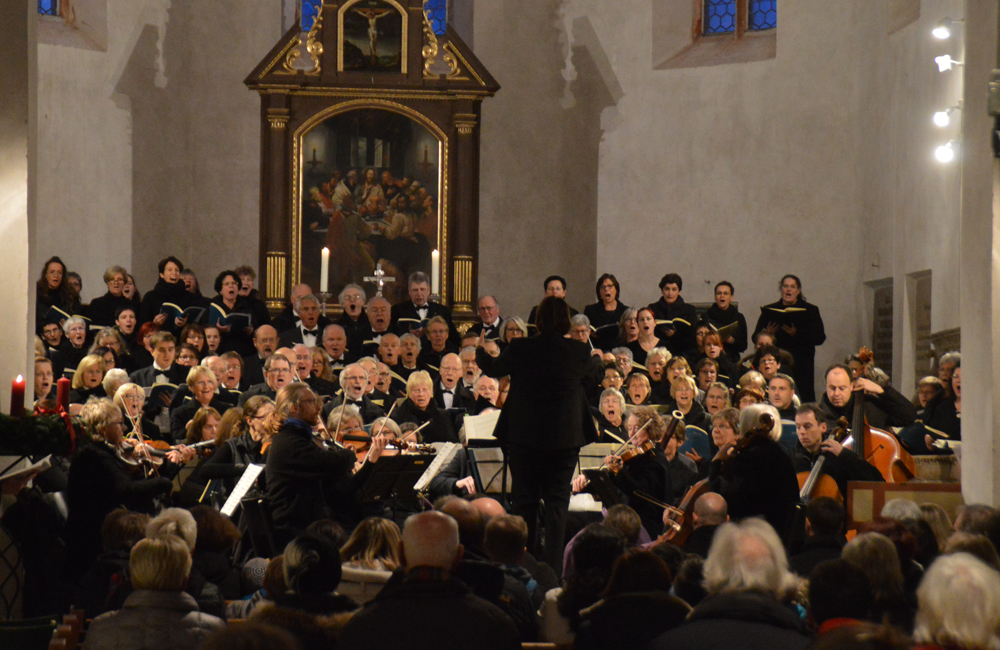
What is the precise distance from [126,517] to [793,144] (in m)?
11.2

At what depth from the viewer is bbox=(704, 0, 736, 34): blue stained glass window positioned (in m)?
16.0

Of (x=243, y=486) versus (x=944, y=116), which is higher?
(x=944, y=116)

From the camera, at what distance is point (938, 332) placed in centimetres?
1193

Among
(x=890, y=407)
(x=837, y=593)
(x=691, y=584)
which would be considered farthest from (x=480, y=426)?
(x=837, y=593)

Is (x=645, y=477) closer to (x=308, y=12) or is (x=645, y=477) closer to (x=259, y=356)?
(x=259, y=356)

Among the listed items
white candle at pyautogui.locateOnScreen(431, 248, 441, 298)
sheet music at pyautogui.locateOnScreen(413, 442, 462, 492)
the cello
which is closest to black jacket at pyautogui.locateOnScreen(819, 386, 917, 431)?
the cello

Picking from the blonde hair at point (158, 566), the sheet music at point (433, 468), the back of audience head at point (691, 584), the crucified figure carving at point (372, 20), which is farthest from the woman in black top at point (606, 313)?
the blonde hair at point (158, 566)

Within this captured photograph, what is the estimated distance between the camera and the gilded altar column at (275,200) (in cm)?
1476

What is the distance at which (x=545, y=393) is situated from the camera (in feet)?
22.9

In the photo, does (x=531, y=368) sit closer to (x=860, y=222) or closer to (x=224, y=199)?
(x=860, y=222)

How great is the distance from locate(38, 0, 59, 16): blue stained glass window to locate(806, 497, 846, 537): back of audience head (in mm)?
12641

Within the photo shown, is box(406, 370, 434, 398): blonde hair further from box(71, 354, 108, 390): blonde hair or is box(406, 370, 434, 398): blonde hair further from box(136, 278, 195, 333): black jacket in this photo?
box(136, 278, 195, 333): black jacket

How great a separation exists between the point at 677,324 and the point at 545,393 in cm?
602

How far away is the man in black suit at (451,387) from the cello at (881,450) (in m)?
3.34
